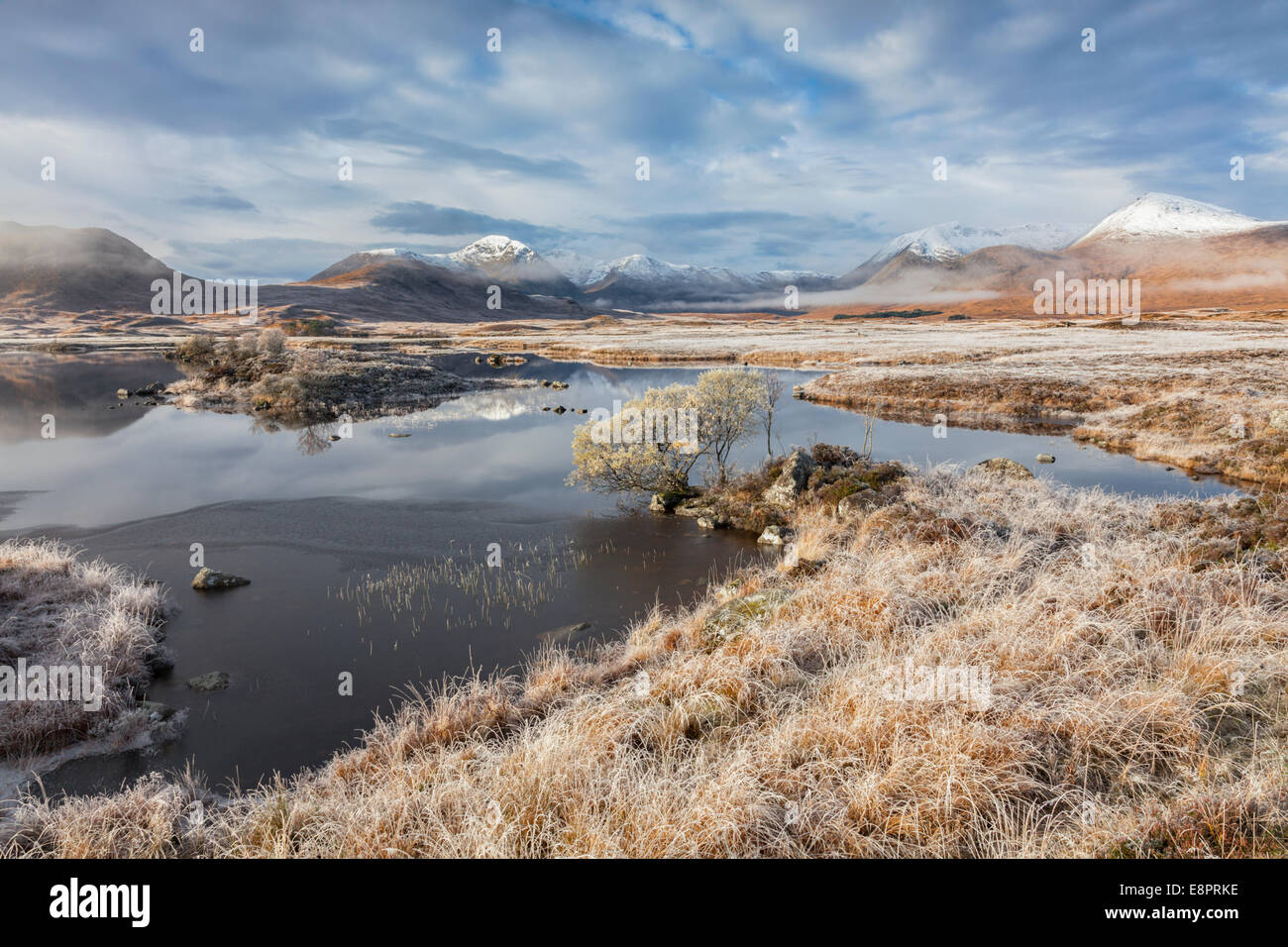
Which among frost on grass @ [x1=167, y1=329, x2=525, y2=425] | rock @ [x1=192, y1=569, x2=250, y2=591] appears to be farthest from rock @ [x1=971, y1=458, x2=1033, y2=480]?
frost on grass @ [x1=167, y1=329, x2=525, y2=425]

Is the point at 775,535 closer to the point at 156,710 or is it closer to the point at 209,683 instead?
the point at 209,683

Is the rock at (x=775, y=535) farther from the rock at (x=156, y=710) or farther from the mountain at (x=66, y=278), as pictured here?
the mountain at (x=66, y=278)

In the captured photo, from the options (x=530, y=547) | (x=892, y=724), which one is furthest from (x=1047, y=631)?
(x=530, y=547)

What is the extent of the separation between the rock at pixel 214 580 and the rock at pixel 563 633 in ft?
24.9

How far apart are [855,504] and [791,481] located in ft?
7.81

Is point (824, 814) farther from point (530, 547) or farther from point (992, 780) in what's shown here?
point (530, 547)

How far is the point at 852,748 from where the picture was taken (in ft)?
20.2

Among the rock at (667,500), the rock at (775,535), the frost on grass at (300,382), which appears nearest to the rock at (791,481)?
the rock at (775,535)

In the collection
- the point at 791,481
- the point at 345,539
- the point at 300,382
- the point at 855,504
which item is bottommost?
the point at 345,539

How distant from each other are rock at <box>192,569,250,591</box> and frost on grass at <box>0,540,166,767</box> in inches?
33.2

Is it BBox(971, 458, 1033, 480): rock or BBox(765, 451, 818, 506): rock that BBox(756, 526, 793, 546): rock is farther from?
BBox(971, 458, 1033, 480): rock

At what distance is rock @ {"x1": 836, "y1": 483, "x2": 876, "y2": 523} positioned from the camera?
17039 mm

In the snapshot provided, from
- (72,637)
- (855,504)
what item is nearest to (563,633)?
(72,637)
